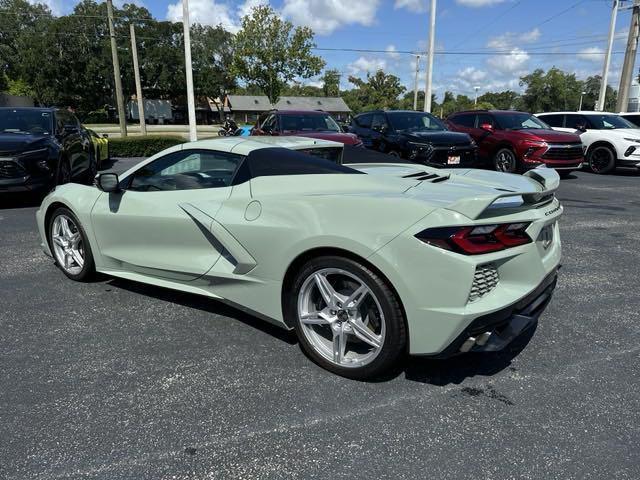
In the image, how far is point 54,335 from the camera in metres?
3.28

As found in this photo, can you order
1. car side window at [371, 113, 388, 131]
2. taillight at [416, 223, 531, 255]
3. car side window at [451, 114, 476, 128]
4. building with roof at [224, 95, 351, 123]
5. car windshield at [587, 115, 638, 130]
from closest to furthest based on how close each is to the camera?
taillight at [416, 223, 531, 255]
car side window at [371, 113, 388, 131]
car side window at [451, 114, 476, 128]
car windshield at [587, 115, 638, 130]
building with roof at [224, 95, 351, 123]

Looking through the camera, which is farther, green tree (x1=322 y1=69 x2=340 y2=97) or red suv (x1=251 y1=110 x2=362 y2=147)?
green tree (x1=322 y1=69 x2=340 y2=97)

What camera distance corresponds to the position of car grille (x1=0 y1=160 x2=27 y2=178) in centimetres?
710

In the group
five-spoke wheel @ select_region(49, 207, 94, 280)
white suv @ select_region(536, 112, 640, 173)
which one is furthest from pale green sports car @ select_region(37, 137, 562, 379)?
white suv @ select_region(536, 112, 640, 173)

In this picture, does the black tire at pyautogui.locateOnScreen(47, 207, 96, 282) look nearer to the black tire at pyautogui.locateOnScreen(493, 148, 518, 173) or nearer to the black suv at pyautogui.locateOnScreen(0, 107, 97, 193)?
the black suv at pyautogui.locateOnScreen(0, 107, 97, 193)

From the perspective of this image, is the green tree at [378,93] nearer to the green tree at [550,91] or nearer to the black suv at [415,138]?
the green tree at [550,91]

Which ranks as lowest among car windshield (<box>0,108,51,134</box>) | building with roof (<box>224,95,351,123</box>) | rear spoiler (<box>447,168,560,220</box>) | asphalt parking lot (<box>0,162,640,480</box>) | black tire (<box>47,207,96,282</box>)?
asphalt parking lot (<box>0,162,640,480</box>)

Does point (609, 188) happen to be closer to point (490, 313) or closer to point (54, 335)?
point (490, 313)

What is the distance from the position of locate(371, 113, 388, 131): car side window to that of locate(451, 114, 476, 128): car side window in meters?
2.93

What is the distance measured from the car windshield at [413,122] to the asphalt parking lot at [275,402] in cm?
777

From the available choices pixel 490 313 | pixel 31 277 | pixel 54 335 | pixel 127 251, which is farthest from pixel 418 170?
pixel 31 277

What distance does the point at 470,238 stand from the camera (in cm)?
231

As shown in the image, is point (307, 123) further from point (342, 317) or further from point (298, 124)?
point (342, 317)

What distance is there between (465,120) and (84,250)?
11.3m
